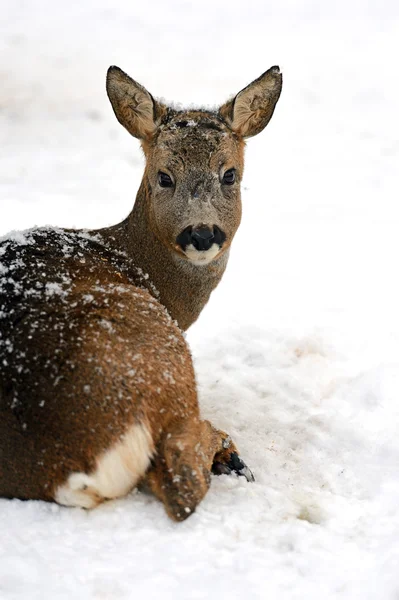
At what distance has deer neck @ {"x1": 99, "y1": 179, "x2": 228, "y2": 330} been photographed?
515 cm

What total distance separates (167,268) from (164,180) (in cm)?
60

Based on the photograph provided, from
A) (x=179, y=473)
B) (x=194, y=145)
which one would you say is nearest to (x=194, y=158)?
(x=194, y=145)

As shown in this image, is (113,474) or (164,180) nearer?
(113,474)

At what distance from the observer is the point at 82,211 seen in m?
8.71

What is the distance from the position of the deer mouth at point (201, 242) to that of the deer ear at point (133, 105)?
0.98 meters

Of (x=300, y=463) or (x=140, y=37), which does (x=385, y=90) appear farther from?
(x=300, y=463)

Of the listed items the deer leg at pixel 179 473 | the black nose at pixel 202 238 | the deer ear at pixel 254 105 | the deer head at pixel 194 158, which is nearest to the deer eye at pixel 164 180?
the deer head at pixel 194 158

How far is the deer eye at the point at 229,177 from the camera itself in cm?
502

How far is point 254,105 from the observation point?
538cm

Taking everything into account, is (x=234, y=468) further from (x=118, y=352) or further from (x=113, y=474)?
(x=118, y=352)

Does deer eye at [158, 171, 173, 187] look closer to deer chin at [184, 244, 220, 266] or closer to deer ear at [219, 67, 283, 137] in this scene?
deer chin at [184, 244, 220, 266]

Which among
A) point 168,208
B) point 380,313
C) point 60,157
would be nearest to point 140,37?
point 60,157

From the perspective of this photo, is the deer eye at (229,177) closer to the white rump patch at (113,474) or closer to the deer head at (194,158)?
the deer head at (194,158)

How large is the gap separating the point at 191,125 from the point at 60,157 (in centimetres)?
585
